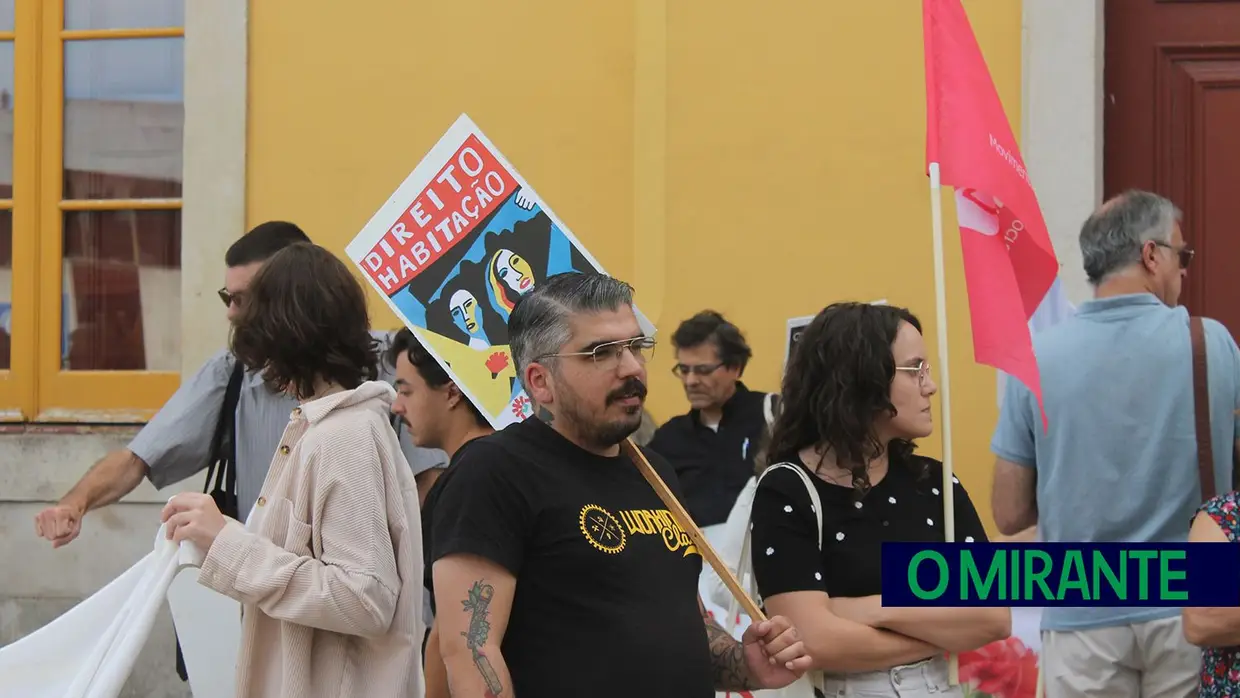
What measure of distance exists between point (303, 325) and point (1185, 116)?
4.36m

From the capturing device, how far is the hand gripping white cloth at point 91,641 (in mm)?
3191

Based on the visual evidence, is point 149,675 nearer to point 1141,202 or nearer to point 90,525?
point 90,525

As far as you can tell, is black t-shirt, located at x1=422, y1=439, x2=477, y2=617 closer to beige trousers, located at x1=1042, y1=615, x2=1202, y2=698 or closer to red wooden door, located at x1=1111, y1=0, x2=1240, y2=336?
beige trousers, located at x1=1042, y1=615, x2=1202, y2=698

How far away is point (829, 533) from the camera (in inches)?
140

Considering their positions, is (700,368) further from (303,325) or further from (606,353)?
(606,353)

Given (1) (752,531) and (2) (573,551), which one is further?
(1) (752,531)

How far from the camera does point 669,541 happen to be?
10.2 feet

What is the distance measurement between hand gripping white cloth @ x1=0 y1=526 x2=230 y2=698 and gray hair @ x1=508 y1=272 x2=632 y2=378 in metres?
0.75

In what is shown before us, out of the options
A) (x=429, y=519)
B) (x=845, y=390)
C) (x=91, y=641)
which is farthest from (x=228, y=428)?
(x=845, y=390)

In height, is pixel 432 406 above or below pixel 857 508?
above

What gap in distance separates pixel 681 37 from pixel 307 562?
3920 millimetres

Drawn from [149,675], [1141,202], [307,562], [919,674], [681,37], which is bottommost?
[149,675]

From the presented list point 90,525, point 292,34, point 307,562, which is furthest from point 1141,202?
point 90,525

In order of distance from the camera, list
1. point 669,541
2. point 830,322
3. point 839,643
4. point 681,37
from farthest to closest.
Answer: point 681,37
point 830,322
point 839,643
point 669,541
